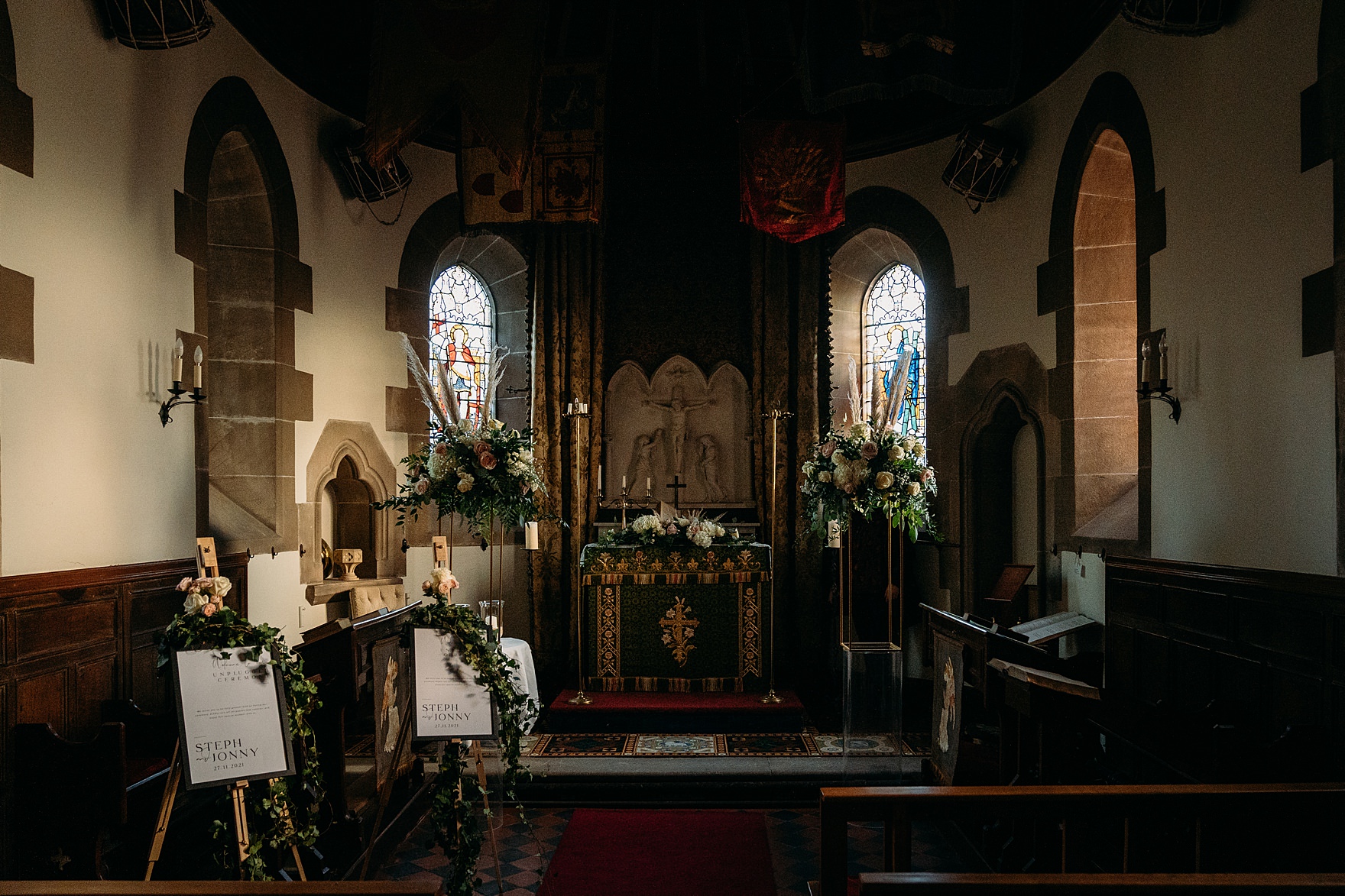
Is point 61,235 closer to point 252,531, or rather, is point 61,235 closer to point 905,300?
point 252,531

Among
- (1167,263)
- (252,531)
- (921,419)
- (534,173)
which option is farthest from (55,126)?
(921,419)

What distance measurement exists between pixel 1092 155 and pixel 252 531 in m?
6.06

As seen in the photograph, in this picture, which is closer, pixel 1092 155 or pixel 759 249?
pixel 1092 155

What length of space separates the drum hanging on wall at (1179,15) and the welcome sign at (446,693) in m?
4.49

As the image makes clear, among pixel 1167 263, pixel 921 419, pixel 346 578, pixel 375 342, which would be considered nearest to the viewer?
pixel 1167 263

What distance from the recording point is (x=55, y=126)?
4012 millimetres

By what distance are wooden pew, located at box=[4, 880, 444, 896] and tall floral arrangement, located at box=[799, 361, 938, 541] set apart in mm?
3723

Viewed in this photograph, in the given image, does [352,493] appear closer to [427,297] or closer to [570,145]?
[427,297]

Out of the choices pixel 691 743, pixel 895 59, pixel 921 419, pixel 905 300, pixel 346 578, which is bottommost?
pixel 691 743

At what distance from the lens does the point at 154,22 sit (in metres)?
4.51

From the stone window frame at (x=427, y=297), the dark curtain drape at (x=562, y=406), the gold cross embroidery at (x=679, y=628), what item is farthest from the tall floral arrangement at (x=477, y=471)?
the dark curtain drape at (x=562, y=406)

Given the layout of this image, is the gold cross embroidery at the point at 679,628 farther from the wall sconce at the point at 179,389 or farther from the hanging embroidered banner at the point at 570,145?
the wall sconce at the point at 179,389

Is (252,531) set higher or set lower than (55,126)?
lower

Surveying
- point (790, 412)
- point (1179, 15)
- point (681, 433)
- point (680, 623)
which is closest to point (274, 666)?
point (680, 623)
